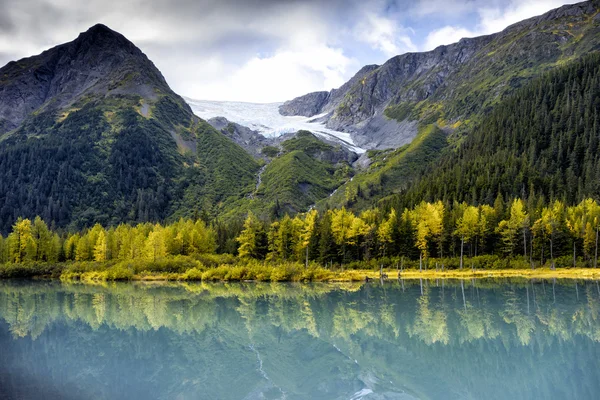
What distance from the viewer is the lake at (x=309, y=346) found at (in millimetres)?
20734

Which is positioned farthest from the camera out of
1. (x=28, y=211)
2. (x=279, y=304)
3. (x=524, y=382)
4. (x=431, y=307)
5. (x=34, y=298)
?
(x=28, y=211)

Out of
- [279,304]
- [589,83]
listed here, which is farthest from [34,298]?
[589,83]

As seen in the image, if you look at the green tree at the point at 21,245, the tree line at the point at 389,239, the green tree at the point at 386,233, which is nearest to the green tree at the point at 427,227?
the tree line at the point at 389,239

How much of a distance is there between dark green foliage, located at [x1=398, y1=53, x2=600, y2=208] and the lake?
63.7 m

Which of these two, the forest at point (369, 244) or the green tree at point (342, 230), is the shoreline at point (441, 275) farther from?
the green tree at point (342, 230)

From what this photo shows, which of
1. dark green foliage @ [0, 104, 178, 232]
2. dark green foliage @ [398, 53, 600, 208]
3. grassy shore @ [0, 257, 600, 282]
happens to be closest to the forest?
grassy shore @ [0, 257, 600, 282]

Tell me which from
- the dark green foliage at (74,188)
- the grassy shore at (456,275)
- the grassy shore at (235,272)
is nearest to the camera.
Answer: the grassy shore at (456,275)

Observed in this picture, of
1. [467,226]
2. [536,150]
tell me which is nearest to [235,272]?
[467,226]

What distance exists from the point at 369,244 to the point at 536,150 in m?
80.9

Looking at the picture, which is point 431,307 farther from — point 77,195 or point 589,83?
point 77,195

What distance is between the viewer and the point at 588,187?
4451 inches

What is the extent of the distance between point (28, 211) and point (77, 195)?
16757mm

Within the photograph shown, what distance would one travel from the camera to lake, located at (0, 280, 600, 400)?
2073cm

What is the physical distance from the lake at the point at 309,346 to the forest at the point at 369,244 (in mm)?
Answer: 26007
